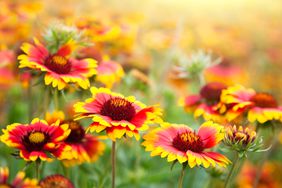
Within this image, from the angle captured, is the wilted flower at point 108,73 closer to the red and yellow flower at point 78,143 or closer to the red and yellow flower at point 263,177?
the red and yellow flower at point 78,143

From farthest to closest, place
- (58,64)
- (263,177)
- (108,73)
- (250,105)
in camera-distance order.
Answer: (263,177), (108,73), (250,105), (58,64)

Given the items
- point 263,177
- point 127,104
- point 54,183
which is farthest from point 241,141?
point 263,177

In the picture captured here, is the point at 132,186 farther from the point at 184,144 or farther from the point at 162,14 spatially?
the point at 162,14

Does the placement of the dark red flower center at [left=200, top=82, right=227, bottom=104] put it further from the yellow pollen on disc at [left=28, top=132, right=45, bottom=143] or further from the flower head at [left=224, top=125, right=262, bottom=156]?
the yellow pollen on disc at [left=28, top=132, right=45, bottom=143]

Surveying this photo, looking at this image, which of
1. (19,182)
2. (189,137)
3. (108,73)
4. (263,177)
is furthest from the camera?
(263,177)

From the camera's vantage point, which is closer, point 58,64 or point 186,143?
point 186,143

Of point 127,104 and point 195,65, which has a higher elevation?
point 127,104

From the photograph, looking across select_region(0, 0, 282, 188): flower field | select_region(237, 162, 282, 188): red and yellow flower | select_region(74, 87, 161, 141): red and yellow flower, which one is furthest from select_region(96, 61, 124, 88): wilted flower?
select_region(237, 162, 282, 188): red and yellow flower

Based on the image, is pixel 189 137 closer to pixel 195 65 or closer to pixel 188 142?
pixel 188 142
